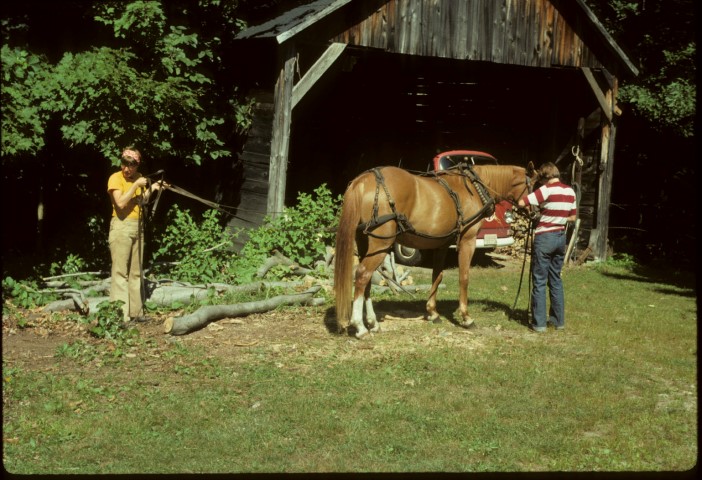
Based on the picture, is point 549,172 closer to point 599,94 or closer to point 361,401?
point 361,401

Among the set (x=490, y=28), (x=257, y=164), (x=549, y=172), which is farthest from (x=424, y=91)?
(x=549, y=172)

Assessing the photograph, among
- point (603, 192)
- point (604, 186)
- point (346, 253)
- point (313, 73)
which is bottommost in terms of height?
point (346, 253)

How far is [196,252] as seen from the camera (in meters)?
12.0

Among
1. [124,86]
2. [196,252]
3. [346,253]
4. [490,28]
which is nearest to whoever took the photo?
[346,253]

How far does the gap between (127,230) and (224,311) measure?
156 centimetres

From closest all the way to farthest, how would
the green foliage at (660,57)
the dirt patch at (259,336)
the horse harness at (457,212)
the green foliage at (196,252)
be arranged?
the dirt patch at (259,336) < the horse harness at (457,212) < the green foliage at (196,252) < the green foliage at (660,57)

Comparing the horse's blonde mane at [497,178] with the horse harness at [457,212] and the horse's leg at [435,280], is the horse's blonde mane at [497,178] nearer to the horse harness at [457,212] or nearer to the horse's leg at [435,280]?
the horse harness at [457,212]

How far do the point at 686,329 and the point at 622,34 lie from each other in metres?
10.1

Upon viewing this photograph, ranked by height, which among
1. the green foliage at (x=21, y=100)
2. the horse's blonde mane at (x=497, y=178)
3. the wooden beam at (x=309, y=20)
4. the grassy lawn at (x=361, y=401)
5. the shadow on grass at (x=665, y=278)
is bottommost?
the grassy lawn at (x=361, y=401)

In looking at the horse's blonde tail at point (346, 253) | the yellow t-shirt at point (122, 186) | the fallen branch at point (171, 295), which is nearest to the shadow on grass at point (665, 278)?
the fallen branch at point (171, 295)

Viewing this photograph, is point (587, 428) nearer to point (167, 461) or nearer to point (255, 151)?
point (167, 461)

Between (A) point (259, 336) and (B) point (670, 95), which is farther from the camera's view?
(B) point (670, 95)

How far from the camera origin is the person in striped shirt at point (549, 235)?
9.70 meters

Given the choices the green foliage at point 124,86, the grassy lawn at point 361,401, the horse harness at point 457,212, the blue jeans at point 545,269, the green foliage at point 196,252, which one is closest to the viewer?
the grassy lawn at point 361,401
